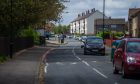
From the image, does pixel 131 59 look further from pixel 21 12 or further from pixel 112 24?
pixel 112 24

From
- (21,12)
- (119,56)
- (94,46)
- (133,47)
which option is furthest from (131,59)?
(94,46)

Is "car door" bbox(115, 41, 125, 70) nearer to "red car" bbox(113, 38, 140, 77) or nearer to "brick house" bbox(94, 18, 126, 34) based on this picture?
"red car" bbox(113, 38, 140, 77)

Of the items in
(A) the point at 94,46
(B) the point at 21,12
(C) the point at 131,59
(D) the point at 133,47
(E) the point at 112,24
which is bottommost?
(A) the point at 94,46

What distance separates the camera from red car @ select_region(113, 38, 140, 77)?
2055 cm

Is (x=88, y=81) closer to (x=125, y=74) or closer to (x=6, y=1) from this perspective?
(x=125, y=74)

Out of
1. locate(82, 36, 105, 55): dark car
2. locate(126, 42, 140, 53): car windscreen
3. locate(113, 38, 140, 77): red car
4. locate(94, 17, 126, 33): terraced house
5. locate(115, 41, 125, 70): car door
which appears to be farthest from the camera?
locate(94, 17, 126, 33): terraced house

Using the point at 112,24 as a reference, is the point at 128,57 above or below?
above

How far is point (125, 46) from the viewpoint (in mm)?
21812

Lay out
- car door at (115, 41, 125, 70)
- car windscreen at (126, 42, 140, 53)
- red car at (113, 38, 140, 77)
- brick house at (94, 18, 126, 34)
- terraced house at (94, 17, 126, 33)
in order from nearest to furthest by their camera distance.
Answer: red car at (113, 38, 140, 77) < car windscreen at (126, 42, 140, 53) < car door at (115, 41, 125, 70) < brick house at (94, 18, 126, 34) < terraced house at (94, 17, 126, 33)

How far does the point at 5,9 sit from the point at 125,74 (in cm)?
2153

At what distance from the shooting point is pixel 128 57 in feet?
68.4

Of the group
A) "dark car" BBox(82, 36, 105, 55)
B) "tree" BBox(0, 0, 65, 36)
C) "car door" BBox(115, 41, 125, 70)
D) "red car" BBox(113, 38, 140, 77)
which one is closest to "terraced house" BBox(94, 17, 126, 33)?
"tree" BBox(0, 0, 65, 36)

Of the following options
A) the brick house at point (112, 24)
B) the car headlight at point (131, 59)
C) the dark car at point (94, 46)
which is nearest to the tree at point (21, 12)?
the dark car at point (94, 46)

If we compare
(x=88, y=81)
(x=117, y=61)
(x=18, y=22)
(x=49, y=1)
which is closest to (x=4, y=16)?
(x=18, y=22)
